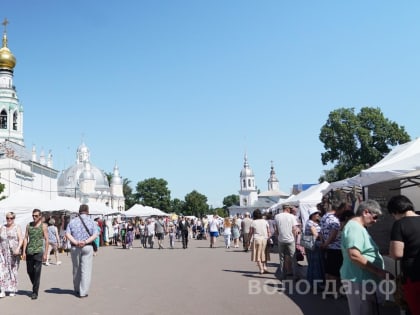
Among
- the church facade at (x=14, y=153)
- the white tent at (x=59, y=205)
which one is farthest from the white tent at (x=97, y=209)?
the church facade at (x=14, y=153)

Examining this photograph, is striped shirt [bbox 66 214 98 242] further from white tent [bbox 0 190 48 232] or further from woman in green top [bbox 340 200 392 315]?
white tent [bbox 0 190 48 232]

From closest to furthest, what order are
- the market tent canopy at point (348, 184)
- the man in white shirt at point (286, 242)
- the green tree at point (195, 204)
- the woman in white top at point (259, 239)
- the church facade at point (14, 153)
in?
the man in white shirt at point (286, 242) < the woman in white top at point (259, 239) < the market tent canopy at point (348, 184) < the church facade at point (14, 153) < the green tree at point (195, 204)

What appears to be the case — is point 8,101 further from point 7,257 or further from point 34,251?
point 34,251

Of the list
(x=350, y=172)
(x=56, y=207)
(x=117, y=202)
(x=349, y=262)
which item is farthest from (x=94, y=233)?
(x=117, y=202)

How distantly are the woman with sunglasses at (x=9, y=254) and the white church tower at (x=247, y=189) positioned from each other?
4956 inches

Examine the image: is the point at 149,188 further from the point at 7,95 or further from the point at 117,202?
the point at 7,95

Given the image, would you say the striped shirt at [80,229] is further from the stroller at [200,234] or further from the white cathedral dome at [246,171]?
the white cathedral dome at [246,171]

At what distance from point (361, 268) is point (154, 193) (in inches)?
4203

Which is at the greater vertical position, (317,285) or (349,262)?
(349,262)

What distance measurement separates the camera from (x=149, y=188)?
110 m

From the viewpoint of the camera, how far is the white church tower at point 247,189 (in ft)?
443

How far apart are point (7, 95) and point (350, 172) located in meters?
43.6

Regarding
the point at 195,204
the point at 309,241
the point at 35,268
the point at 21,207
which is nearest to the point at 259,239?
the point at 309,241

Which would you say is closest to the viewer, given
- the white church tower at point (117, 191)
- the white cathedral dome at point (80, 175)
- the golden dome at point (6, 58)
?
Result: the golden dome at point (6, 58)
